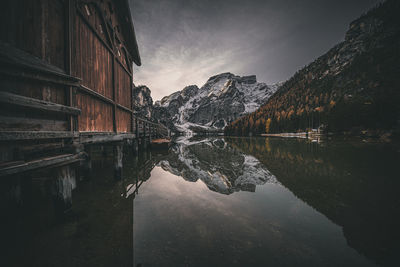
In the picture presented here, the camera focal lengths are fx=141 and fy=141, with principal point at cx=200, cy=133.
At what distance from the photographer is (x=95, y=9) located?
6.08 m

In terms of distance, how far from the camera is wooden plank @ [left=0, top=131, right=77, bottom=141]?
2514mm

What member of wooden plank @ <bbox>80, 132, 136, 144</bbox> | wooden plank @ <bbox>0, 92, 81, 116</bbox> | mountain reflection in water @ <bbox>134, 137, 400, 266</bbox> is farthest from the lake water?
wooden plank @ <bbox>0, 92, 81, 116</bbox>

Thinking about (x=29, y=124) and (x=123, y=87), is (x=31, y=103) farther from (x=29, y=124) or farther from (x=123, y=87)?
(x=123, y=87)

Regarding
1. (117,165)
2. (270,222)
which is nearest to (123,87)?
(117,165)

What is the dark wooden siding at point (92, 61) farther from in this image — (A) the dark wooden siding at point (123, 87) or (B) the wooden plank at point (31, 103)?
(B) the wooden plank at point (31, 103)

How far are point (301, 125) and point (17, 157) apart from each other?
68938 mm

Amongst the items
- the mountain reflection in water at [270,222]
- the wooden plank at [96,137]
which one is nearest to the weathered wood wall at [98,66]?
the wooden plank at [96,137]

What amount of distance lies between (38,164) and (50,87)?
2.02 meters

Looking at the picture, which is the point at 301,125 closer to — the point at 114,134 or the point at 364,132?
the point at 364,132

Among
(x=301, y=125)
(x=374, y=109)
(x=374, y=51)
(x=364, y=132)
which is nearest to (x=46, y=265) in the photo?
(x=364, y=132)

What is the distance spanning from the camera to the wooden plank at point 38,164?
2.44m

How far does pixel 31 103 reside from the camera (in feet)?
9.53

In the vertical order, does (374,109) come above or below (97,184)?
above

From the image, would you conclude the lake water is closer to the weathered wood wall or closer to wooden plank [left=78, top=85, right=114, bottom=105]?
the weathered wood wall
